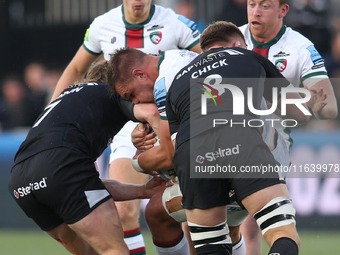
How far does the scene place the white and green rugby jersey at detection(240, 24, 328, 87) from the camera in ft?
16.5

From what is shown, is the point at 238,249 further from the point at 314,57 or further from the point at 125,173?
the point at 314,57

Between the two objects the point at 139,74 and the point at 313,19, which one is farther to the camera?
the point at 313,19

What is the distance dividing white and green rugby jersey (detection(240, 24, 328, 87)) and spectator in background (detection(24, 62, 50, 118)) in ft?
16.2

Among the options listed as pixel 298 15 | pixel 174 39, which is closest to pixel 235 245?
pixel 174 39

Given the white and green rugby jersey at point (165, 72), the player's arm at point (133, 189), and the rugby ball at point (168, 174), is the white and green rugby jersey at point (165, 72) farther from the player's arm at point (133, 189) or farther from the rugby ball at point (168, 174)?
the player's arm at point (133, 189)

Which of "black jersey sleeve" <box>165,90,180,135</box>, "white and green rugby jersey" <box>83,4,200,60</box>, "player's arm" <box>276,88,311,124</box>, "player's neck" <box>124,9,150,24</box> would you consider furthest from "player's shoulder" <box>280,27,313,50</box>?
"black jersey sleeve" <box>165,90,180,135</box>

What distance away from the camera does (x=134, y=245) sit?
509 centimetres

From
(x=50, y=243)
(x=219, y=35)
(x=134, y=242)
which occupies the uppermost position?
(x=219, y=35)

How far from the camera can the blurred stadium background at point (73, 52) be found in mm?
7297

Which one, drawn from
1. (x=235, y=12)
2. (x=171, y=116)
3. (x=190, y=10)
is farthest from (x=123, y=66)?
(x=190, y=10)

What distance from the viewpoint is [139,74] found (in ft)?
13.0

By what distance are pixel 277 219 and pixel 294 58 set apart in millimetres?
2197

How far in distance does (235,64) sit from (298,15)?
5.77 metres

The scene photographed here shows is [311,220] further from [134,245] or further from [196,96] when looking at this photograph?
[196,96]
